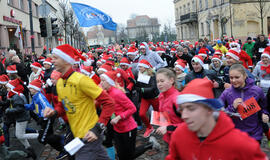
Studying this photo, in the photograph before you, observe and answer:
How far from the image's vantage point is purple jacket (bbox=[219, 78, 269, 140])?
161 inches

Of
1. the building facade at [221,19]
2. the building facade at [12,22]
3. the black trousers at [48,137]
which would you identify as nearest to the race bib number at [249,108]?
the black trousers at [48,137]

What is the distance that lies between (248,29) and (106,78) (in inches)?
1673

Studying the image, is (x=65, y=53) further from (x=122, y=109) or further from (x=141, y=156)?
(x=141, y=156)

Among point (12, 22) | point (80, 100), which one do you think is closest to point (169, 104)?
point (80, 100)

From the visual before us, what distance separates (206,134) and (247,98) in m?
2.23

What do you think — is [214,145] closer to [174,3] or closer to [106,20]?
[106,20]

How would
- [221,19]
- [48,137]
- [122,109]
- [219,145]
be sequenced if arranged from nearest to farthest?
[219,145]
[122,109]
[48,137]
[221,19]

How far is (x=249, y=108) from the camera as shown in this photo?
159 inches

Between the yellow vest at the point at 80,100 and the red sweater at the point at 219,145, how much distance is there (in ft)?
4.56

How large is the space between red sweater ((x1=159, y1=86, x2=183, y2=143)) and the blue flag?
11.7 metres

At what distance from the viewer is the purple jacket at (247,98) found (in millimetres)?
4078

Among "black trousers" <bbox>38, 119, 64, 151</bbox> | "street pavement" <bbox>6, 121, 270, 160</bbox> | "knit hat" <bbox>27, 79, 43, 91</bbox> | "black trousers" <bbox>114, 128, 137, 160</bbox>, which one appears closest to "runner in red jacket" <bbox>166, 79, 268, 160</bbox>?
"black trousers" <bbox>114, 128, 137, 160</bbox>

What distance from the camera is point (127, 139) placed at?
4.54 meters

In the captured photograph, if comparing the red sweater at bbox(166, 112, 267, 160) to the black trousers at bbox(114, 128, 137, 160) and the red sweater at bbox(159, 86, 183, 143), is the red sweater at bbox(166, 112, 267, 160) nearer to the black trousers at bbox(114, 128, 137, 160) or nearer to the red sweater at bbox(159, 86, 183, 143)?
the red sweater at bbox(159, 86, 183, 143)
